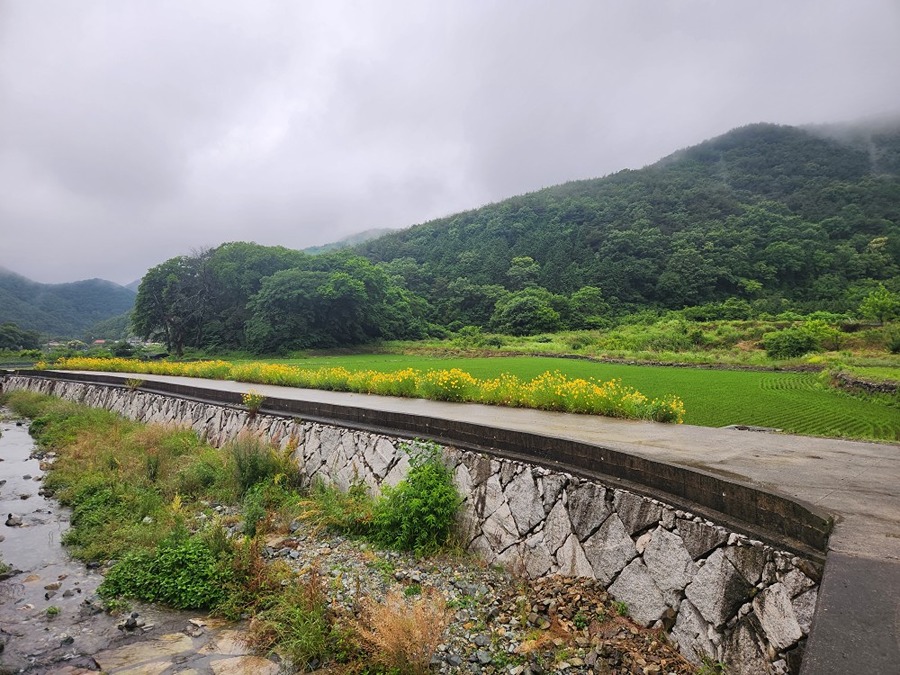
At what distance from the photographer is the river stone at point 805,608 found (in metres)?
2.66

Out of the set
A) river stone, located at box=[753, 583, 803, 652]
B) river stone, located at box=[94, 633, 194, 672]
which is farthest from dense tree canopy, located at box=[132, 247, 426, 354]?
river stone, located at box=[753, 583, 803, 652]

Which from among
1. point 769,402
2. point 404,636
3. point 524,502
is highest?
point 769,402

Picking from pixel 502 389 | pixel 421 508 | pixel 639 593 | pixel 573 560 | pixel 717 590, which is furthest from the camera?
pixel 502 389

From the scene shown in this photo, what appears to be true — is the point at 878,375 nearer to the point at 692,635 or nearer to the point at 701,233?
the point at 692,635

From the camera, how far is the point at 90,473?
31.6 feet

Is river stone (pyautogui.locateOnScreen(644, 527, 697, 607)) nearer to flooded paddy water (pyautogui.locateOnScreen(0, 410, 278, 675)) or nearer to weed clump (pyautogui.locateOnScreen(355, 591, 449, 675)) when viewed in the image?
weed clump (pyautogui.locateOnScreen(355, 591, 449, 675))

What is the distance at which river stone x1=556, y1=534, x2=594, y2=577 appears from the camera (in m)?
4.41

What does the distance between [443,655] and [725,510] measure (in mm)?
2568

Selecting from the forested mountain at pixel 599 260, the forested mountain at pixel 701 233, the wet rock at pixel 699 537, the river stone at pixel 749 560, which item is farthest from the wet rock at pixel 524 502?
the forested mountain at pixel 701 233

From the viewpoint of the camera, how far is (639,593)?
386cm

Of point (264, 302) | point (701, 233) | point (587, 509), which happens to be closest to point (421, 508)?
point (587, 509)

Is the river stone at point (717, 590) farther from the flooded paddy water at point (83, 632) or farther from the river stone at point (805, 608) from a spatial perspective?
the flooded paddy water at point (83, 632)

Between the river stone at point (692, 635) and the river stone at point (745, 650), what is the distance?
138mm

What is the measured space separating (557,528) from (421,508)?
5.81 feet
